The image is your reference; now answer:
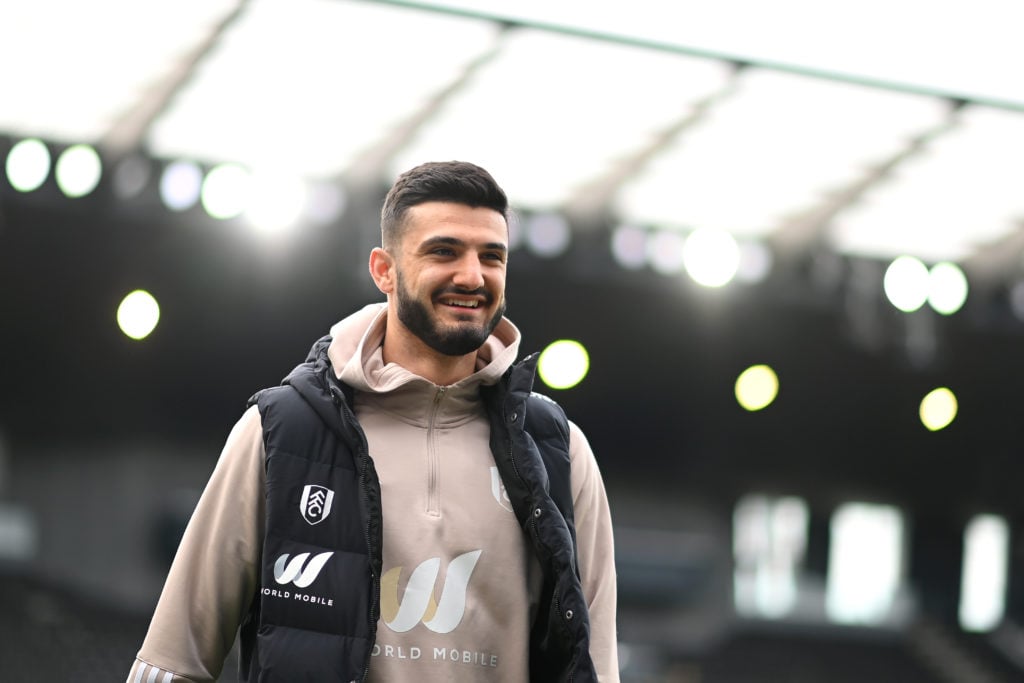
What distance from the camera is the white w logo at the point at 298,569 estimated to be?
6.26ft

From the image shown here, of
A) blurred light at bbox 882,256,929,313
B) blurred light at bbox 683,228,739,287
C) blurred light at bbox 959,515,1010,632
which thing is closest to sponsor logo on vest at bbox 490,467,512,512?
blurred light at bbox 683,228,739,287

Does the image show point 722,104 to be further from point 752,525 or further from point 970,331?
point 752,525

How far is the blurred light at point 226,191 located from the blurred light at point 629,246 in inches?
142

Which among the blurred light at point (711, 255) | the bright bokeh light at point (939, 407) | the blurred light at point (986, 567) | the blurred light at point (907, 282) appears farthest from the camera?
the blurred light at point (986, 567)

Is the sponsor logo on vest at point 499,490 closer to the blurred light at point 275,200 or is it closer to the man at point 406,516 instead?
the man at point 406,516

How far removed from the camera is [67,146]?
12.3 meters

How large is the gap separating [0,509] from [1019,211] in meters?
10.6

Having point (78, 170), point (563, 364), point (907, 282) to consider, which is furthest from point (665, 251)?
point (78, 170)

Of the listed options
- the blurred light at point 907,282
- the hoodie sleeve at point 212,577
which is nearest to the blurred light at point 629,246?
the blurred light at point 907,282

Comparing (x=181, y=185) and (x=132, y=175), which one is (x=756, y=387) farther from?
(x=132, y=175)

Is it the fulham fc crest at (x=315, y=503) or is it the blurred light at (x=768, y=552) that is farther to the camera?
the blurred light at (x=768, y=552)

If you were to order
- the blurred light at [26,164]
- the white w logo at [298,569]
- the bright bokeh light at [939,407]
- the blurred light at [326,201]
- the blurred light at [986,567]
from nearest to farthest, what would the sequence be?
the white w logo at [298,569] < the blurred light at [26,164] < the blurred light at [326,201] < the bright bokeh light at [939,407] < the blurred light at [986,567]

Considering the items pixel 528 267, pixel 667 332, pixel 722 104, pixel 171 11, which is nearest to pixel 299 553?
pixel 171 11

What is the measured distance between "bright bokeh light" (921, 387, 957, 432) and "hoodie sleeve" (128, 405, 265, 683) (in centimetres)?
1508
